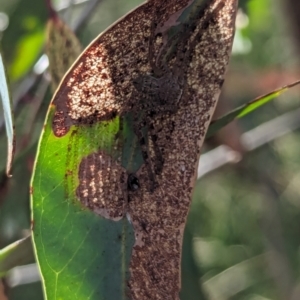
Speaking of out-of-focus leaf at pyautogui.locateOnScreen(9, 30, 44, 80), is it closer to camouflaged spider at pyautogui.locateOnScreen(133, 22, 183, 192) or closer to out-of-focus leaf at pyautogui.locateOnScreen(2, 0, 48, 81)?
out-of-focus leaf at pyautogui.locateOnScreen(2, 0, 48, 81)

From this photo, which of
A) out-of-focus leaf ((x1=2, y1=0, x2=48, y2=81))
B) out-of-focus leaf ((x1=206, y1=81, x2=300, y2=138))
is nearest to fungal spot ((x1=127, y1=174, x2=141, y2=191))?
out-of-focus leaf ((x1=206, y1=81, x2=300, y2=138))

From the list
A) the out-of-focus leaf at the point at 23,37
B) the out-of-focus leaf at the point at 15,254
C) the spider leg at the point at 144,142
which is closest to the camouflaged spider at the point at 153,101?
the spider leg at the point at 144,142

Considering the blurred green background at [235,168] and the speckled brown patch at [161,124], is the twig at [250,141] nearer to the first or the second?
the blurred green background at [235,168]

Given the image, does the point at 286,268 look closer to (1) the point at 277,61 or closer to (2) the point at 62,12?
(2) the point at 62,12

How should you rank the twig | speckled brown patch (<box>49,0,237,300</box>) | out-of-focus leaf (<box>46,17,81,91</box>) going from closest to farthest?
speckled brown patch (<box>49,0,237,300</box>), out-of-focus leaf (<box>46,17,81,91</box>), the twig

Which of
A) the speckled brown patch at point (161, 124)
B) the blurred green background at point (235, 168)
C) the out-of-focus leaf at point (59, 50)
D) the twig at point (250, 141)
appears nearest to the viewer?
the speckled brown patch at point (161, 124)

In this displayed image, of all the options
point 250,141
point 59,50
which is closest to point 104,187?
point 59,50
